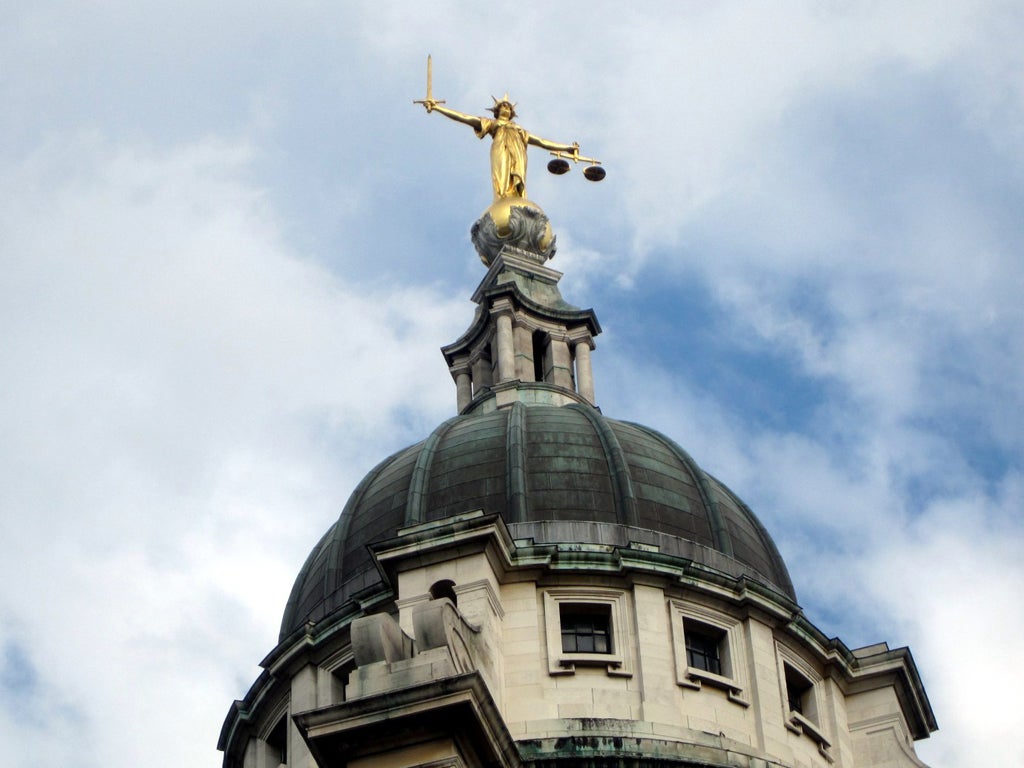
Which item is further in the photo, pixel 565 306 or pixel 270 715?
pixel 565 306

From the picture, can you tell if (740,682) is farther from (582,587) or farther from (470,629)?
(470,629)

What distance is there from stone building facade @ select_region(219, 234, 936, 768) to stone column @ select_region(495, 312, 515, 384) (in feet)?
15.5

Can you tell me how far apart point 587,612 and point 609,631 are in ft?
2.12

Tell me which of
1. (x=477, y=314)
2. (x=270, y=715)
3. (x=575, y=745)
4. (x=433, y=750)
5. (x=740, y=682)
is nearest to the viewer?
(x=433, y=750)

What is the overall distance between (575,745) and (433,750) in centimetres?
772

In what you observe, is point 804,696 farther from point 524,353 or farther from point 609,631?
point 524,353

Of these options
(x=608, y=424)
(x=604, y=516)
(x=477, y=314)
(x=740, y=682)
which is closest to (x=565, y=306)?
(x=477, y=314)

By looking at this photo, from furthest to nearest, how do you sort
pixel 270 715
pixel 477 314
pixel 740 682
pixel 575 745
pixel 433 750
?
pixel 477 314
pixel 270 715
pixel 740 682
pixel 575 745
pixel 433 750

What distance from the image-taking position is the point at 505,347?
196 feet

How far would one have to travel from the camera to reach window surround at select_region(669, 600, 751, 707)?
45.4 metres

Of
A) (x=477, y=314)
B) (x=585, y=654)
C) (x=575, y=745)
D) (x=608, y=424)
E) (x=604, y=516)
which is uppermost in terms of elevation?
(x=477, y=314)

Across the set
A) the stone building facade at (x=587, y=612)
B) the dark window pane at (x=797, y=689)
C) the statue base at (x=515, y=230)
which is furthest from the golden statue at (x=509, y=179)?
the dark window pane at (x=797, y=689)

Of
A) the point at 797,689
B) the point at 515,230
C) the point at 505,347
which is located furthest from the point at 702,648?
the point at 515,230

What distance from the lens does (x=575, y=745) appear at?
42.6 metres
